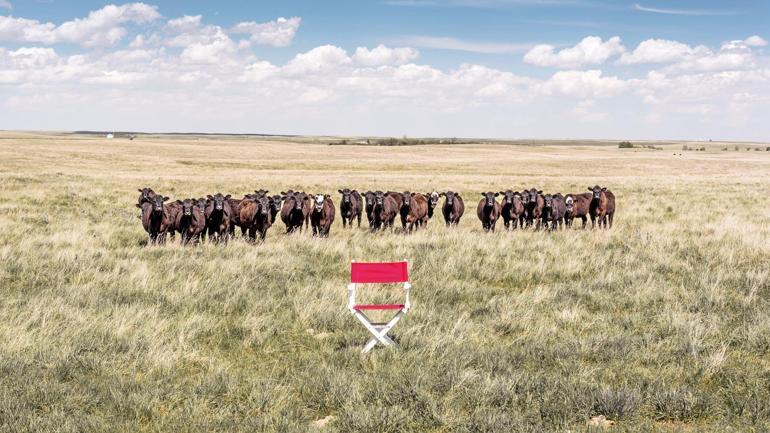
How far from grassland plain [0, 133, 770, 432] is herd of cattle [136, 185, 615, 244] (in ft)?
5.74

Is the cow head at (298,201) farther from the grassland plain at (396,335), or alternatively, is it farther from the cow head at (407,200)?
the cow head at (407,200)

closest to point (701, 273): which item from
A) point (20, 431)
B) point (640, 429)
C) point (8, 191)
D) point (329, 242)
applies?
point (640, 429)

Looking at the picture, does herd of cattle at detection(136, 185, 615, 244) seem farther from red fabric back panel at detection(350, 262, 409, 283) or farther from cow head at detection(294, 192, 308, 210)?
red fabric back panel at detection(350, 262, 409, 283)

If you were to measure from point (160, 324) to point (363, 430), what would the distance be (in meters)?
3.80

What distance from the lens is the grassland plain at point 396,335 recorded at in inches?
215

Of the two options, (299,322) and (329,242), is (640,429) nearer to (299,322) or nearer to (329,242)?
(299,322)

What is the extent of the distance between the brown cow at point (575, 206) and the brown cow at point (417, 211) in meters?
4.75

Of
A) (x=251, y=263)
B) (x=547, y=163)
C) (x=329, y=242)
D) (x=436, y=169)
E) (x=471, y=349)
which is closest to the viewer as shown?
(x=471, y=349)

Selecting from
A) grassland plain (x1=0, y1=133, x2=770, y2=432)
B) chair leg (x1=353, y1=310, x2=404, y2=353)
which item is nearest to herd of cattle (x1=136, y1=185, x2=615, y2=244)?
grassland plain (x1=0, y1=133, x2=770, y2=432)

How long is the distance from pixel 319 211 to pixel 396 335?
10.6 meters

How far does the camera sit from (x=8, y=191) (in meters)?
29.4

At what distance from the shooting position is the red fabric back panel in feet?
22.2

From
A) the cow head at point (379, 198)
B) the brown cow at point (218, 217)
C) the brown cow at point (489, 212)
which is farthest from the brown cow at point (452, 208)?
the brown cow at point (218, 217)

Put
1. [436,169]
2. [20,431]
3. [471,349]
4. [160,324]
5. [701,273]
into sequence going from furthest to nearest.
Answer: [436,169], [701,273], [160,324], [471,349], [20,431]
